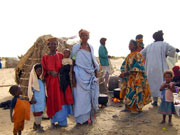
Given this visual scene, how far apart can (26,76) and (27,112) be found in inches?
150

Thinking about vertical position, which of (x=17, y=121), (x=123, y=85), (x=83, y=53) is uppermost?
(x=83, y=53)

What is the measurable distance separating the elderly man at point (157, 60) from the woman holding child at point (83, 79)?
88.2 inches

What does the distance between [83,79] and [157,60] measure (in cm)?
264

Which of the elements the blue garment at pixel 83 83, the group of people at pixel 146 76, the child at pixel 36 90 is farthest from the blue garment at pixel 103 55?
the child at pixel 36 90

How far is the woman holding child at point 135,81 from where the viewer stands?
5320 millimetres

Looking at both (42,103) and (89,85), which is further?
(89,85)

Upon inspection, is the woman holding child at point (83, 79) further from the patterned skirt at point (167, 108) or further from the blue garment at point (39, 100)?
the patterned skirt at point (167, 108)

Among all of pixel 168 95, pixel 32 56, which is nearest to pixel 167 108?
pixel 168 95

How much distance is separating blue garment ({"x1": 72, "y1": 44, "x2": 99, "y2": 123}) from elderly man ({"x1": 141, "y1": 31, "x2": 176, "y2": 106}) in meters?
2.25

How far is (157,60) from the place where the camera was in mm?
6215

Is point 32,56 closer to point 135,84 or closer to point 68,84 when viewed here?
point 68,84

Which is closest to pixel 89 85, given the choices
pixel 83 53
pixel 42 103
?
pixel 83 53

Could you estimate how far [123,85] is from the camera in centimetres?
570

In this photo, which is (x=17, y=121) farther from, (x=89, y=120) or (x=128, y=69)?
(x=128, y=69)
